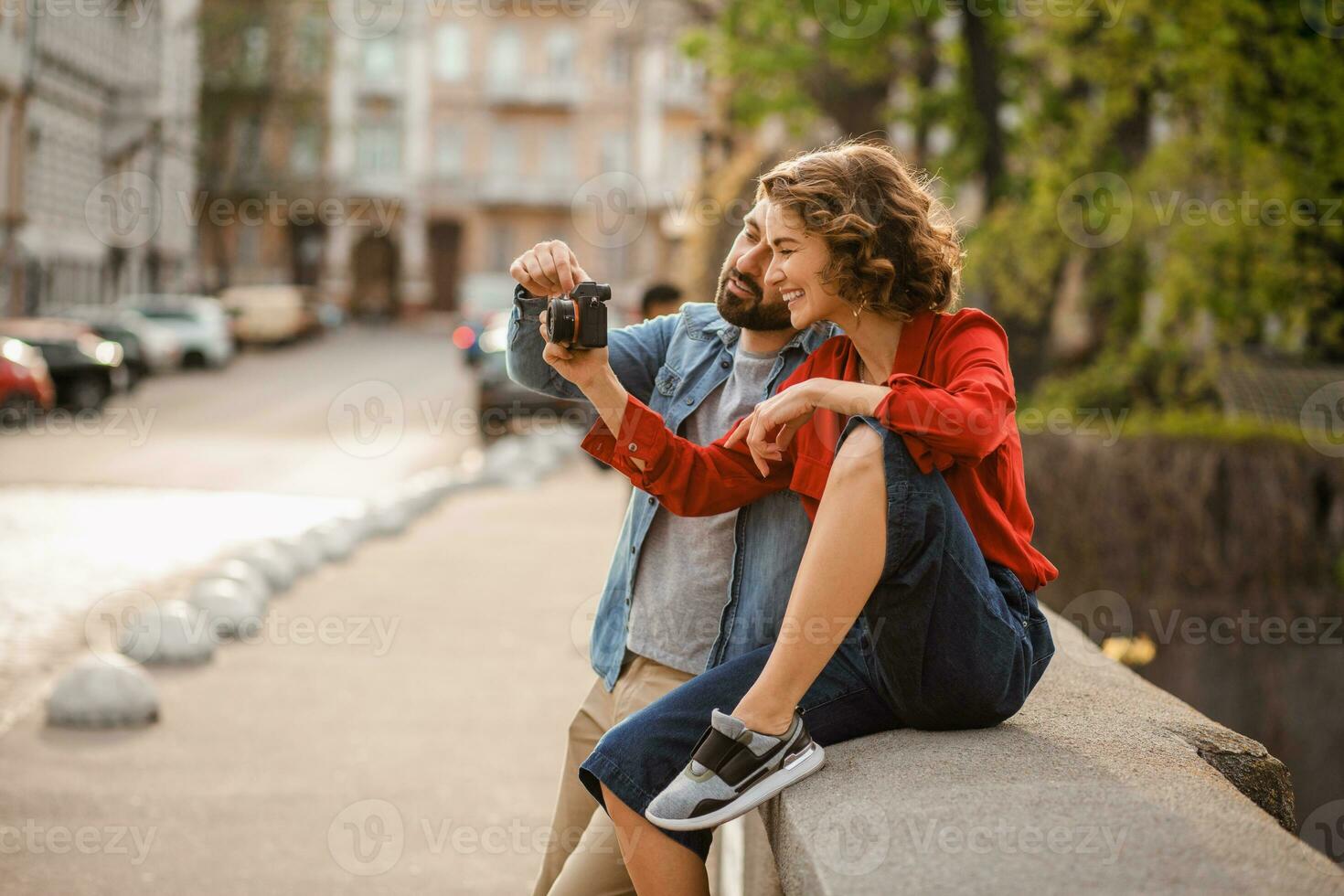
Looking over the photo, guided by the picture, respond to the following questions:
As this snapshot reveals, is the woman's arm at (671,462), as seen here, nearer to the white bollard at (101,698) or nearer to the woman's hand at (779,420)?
the woman's hand at (779,420)

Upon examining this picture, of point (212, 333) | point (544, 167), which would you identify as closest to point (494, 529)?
point (212, 333)

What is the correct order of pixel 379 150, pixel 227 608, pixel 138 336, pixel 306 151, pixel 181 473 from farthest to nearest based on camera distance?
1. pixel 379 150
2. pixel 306 151
3. pixel 138 336
4. pixel 181 473
5. pixel 227 608

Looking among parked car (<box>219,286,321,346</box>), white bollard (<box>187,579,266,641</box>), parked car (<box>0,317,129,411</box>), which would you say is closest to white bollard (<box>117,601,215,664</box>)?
white bollard (<box>187,579,266,641</box>)

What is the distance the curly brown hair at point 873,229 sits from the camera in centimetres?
297

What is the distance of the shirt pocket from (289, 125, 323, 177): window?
50158 millimetres

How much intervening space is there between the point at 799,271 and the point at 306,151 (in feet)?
175

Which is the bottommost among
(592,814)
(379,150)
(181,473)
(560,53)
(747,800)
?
(181,473)

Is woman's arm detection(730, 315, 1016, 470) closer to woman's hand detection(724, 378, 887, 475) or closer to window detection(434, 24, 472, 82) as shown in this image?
woman's hand detection(724, 378, 887, 475)

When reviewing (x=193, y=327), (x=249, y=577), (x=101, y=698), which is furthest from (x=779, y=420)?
(x=193, y=327)

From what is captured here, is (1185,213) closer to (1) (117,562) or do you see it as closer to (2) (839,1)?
→ (2) (839,1)

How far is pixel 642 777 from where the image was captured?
2.85 m

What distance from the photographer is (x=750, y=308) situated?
3.32 m

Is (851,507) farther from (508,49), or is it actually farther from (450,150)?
(450,150)

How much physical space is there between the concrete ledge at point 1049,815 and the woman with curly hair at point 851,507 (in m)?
0.11
